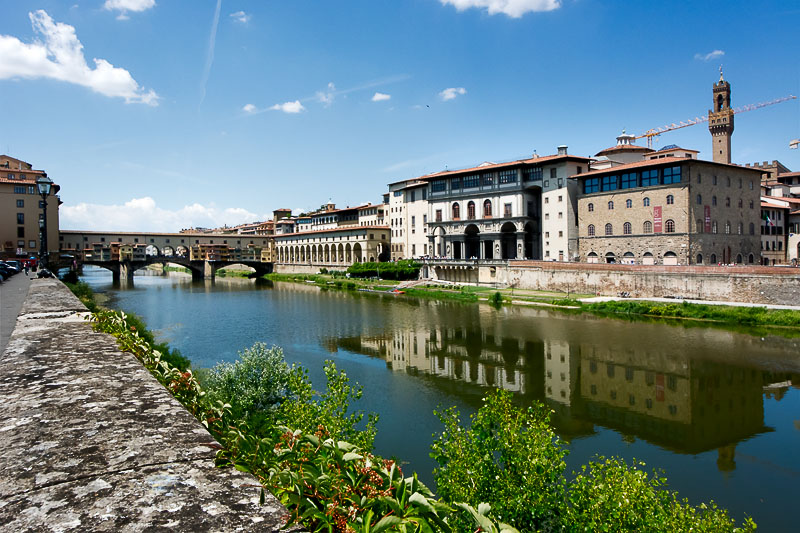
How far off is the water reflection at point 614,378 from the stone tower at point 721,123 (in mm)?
58106

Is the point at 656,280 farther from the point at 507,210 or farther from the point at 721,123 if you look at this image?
the point at 721,123

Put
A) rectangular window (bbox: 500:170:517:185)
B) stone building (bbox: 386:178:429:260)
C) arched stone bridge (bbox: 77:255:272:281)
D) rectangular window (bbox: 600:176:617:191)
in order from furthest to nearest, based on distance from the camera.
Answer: arched stone bridge (bbox: 77:255:272:281) → stone building (bbox: 386:178:429:260) → rectangular window (bbox: 500:170:517:185) → rectangular window (bbox: 600:176:617:191)

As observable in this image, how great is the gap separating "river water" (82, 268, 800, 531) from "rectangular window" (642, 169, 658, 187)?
18293mm

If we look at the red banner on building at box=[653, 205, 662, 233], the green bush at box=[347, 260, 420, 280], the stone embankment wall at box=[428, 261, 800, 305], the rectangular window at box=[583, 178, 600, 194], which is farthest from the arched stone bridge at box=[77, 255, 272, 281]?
the red banner on building at box=[653, 205, 662, 233]

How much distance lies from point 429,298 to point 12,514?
51932mm

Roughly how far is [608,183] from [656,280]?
1299 centimetres

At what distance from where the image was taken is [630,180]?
49.6m

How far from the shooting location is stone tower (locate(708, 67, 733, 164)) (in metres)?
74.8

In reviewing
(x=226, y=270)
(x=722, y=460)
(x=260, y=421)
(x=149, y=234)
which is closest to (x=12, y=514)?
(x=260, y=421)

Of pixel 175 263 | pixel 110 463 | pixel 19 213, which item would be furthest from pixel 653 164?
pixel 175 263

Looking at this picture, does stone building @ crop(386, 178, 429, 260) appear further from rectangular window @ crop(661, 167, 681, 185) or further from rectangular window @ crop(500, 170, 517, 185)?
rectangular window @ crop(661, 167, 681, 185)

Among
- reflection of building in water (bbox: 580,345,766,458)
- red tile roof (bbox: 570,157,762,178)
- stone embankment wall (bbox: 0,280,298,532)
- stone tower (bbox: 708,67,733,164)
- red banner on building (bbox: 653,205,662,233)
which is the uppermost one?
stone tower (bbox: 708,67,733,164)

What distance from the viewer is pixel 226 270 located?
377ft

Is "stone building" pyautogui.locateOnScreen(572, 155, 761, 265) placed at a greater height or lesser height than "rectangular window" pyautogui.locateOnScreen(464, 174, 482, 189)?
lesser
